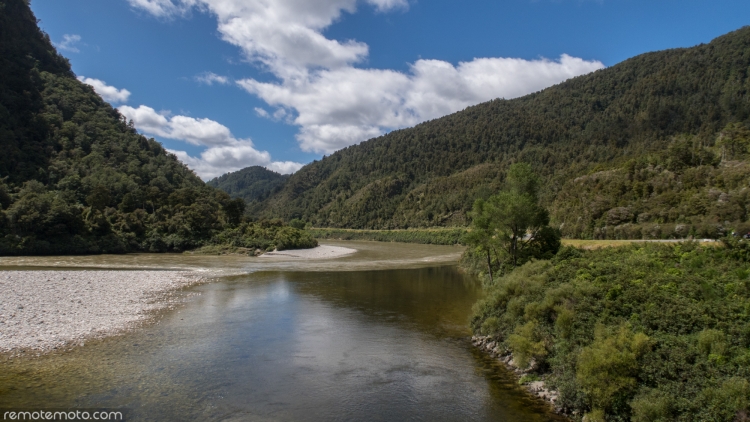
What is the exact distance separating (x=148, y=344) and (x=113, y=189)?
74611mm

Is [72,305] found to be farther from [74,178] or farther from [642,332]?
[74,178]

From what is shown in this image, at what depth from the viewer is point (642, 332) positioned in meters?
14.0

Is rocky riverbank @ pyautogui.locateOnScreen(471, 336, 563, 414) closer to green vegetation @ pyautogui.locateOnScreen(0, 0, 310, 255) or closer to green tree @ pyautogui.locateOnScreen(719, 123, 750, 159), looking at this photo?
green tree @ pyautogui.locateOnScreen(719, 123, 750, 159)

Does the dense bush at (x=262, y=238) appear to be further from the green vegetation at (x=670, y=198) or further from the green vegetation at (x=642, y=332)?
the green vegetation at (x=642, y=332)

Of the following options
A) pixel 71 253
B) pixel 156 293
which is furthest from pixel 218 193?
pixel 156 293

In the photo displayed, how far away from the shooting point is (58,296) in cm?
2820

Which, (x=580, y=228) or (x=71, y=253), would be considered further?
(x=71, y=253)

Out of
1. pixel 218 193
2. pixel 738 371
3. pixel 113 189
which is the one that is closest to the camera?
pixel 738 371

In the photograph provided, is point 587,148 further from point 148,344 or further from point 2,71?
point 2,71

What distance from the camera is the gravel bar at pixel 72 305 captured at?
2014 cm

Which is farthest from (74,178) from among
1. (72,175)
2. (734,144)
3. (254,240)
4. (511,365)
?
(734,144)

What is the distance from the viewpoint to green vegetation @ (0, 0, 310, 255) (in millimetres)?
63938

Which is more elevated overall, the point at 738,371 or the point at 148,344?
the point at 738,371

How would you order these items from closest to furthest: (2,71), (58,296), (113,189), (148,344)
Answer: (148,344) < (58,296) < (113,189) < (2,71)
